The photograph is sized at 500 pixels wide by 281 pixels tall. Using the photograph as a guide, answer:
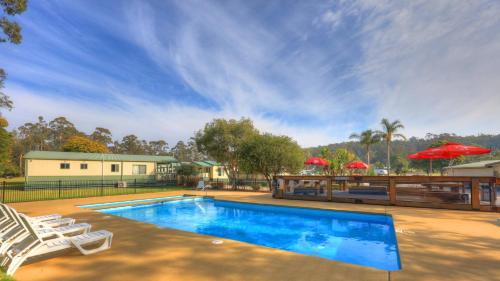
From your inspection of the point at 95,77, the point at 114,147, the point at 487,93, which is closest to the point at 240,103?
the point at 95,77

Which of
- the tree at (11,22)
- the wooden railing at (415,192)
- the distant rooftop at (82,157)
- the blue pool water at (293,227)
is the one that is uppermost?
the tree at (11,22)

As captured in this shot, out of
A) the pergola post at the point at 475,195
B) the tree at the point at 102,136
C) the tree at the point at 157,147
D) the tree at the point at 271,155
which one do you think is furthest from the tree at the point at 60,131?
the pergola post at the point at 475,195

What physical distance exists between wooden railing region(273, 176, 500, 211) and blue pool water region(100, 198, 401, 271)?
2496 millimetres

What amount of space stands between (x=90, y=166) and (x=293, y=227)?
2120 cm

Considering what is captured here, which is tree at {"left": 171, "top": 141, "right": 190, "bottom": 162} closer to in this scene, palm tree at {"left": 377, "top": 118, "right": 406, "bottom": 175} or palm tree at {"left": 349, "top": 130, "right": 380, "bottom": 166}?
palm tree at {"left": 349, "top": 130, "right": 380, "bottom": 166}

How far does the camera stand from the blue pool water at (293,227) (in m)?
6.37

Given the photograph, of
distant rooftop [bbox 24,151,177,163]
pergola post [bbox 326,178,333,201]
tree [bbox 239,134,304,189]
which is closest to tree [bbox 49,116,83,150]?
distant rooftop [bbox 24,151,177,163]

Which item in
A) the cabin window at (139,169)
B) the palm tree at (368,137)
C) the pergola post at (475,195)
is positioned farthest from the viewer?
the palm tree at (368,137)

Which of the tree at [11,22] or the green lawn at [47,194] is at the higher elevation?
the tree at [11,22]

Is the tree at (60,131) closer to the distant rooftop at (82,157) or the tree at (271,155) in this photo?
the distant rooftop at (82,157)

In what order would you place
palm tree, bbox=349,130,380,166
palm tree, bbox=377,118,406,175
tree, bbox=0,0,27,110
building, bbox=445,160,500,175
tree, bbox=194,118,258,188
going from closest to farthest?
tree, bbox=0,0,27,110 < building, bbox=445,160,500,175 < tree, bbox=194,118,258,188 < palm tree, bbox=377,118,406,175 < palm tree, bbox=349,130,380,166

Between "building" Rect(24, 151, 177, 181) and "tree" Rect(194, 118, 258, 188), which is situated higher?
"tree" Rect(194, 118, 258, 188)

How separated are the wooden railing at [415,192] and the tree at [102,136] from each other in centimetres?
6087

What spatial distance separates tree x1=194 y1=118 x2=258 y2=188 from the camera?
21.4 m
